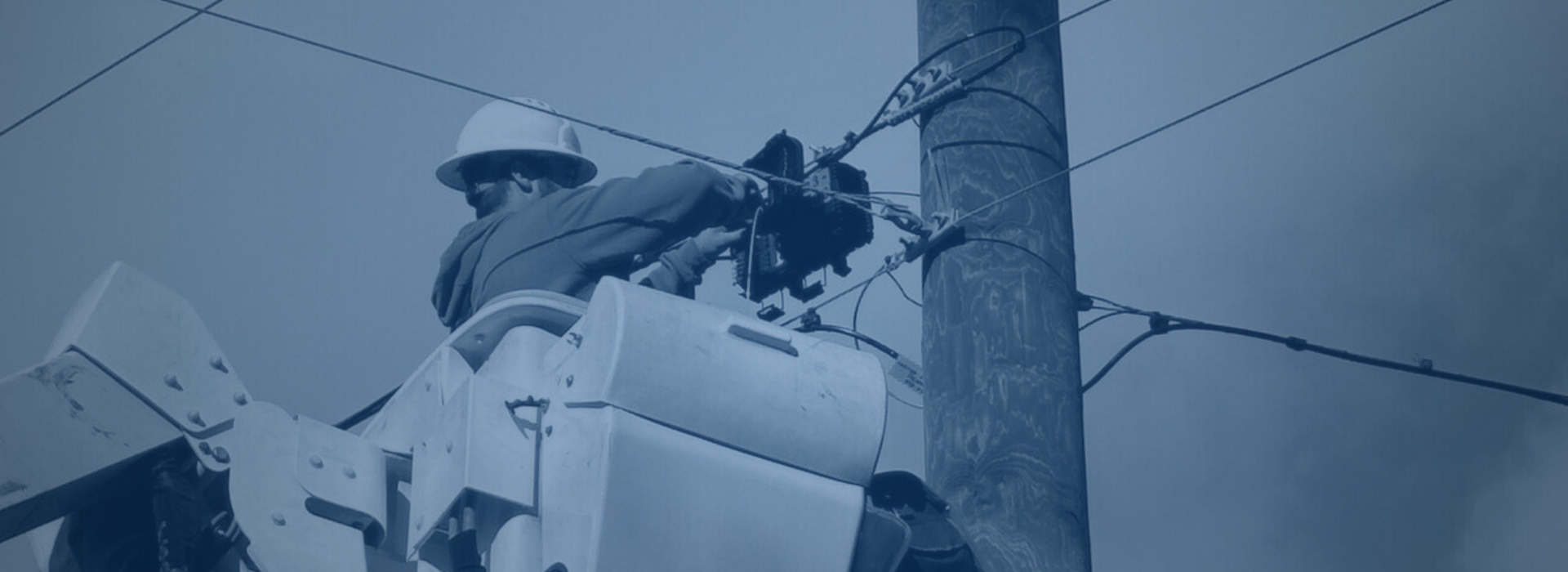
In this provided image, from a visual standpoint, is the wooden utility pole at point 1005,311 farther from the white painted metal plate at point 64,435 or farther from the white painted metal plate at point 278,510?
the white painted metal plate at point 64,435

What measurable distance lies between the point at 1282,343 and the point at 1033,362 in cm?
165

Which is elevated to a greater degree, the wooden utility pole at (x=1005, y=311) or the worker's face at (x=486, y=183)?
the worker's face at (x=486, y=183)

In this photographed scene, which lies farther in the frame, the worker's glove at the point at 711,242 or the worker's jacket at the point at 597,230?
the worker's glove at the point at 711,242

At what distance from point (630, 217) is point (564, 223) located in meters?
0.19

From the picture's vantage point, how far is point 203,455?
15.9ft

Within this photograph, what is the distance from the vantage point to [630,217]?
19.9ft

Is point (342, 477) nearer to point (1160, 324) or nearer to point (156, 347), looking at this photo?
point (156, 347)

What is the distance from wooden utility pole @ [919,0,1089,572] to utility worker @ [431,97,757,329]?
2.14ft

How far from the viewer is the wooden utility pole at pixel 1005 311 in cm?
541

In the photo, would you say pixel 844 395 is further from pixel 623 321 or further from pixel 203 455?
pixel 203 455

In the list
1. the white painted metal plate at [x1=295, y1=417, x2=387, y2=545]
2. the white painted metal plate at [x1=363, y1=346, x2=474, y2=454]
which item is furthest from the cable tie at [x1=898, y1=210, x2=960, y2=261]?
the white painted metal plate at [x1=295, y1=417, x2=387, y2=545]

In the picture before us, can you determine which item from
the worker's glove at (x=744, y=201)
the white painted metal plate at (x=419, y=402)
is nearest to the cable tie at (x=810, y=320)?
the worker's glove at (x=744, y=201)

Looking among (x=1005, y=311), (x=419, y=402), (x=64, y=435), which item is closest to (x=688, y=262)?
(x=1005, y=311)

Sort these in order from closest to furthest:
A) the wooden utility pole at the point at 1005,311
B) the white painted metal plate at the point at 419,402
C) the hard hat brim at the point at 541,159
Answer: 1. the white painted metal plate at the point at 419,402
2. the wooden utility pole at the point at 1005,311
3. the hard hat brim at the point at 541,159
